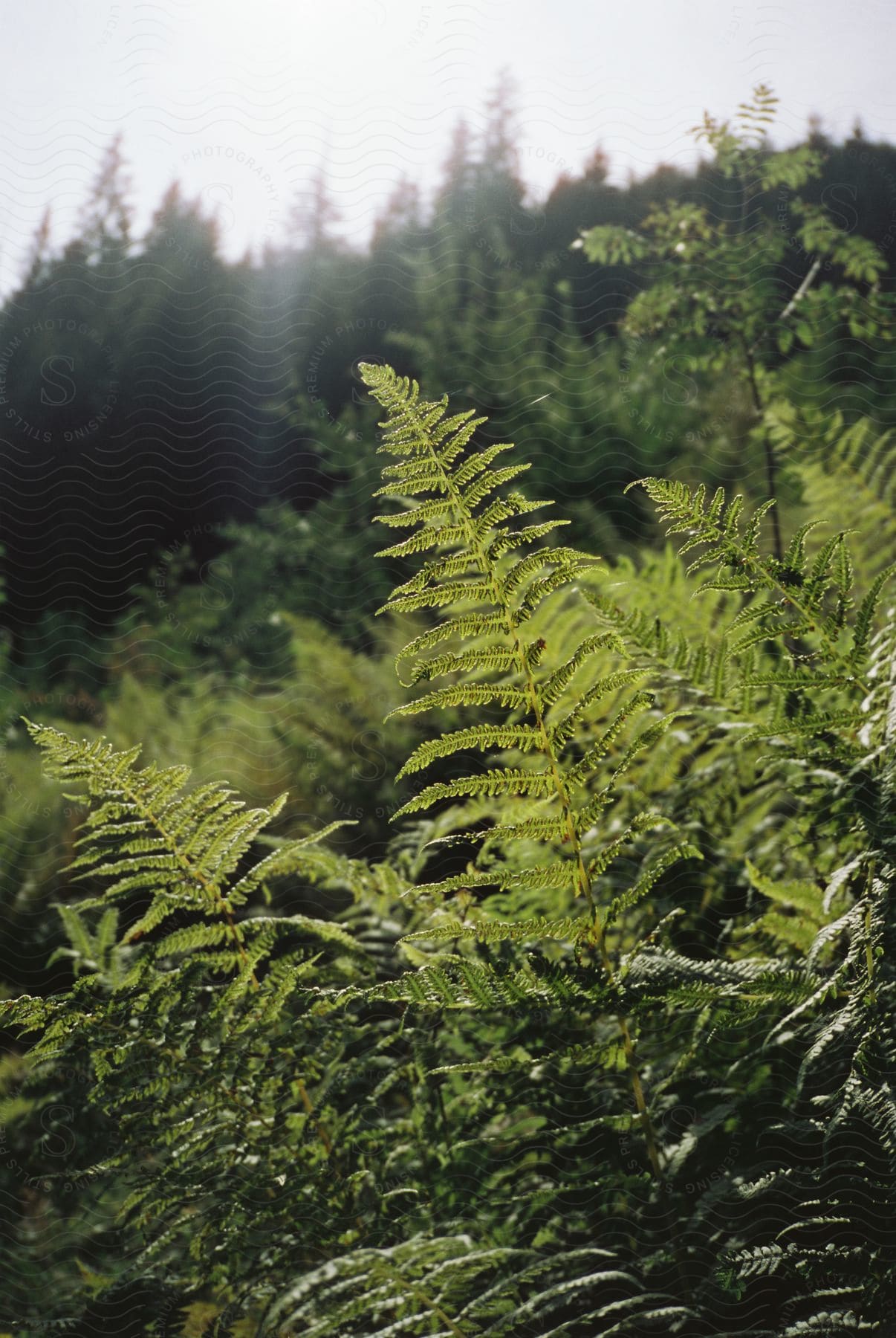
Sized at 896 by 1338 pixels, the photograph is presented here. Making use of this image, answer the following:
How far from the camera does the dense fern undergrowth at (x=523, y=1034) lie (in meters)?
0.68

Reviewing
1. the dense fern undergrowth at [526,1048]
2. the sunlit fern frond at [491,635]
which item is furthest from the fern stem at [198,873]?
the sunlit fern frond at [491,635]

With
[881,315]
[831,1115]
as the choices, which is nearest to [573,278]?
[881,315]

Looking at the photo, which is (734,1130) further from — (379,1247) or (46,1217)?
(46,1217)

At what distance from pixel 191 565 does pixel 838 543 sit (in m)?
3.02

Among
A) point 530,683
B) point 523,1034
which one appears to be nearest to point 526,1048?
point 523,1034

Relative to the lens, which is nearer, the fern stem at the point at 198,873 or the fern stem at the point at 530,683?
the fern stem at the point at 530,683

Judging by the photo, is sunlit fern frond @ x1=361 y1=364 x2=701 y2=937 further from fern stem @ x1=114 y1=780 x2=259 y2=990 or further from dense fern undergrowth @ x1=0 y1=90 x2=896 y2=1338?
fern stem @ x1=114 y1=780 x2=259 y2=990

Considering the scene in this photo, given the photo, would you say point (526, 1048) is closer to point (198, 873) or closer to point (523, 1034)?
point (523, 1034)

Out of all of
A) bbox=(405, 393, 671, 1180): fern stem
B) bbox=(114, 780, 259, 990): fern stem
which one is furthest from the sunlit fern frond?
bbox=(114, 780, 259, 990): fern stem

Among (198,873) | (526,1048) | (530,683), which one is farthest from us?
(198,873)

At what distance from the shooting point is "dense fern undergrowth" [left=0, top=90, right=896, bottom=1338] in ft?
2.23

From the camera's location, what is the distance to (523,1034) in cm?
89

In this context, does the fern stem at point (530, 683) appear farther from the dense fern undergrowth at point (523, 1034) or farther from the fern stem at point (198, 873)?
the fern stem at point (198, 873)

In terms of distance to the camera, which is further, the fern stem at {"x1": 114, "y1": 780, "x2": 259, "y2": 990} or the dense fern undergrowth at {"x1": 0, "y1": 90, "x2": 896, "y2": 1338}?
the fern stem at {"x1": 114, "y1": 780, "x2": 259, "y2": 990}
